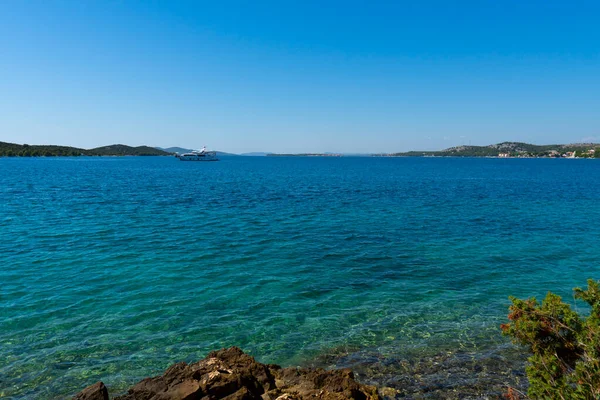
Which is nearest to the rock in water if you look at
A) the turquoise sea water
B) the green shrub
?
the turquoise sea water

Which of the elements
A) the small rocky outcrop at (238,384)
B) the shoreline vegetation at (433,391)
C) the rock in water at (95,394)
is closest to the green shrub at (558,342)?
the shoreline vegetation at (433,391)

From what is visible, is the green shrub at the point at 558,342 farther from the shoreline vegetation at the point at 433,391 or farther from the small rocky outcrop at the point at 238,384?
the small rocky outcrop at the point at 238,384

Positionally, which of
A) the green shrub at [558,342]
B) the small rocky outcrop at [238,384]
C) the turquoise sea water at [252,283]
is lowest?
the turquoise sea water at [252,283]

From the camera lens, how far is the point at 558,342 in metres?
8.98

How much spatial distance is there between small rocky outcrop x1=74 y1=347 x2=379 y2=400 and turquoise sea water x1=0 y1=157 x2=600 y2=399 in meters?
3.26

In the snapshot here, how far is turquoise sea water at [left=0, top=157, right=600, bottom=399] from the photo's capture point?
1355 centimetres

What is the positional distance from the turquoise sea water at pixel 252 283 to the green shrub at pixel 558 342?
5136 millimetres

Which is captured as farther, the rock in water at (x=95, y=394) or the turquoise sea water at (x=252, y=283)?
the turquoise sea water at (x=252, y=283)

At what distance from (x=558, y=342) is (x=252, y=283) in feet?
49.4

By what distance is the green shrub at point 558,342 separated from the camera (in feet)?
25.9

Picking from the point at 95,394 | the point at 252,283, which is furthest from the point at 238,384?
the point at 252,283

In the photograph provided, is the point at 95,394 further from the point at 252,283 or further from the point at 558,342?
the point at 252,283

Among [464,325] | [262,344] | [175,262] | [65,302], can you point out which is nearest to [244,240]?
[175,262]

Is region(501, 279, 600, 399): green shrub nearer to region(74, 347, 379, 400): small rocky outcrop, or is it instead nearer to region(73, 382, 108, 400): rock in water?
region(74, 347, 379, 400): small rocky outcrop
